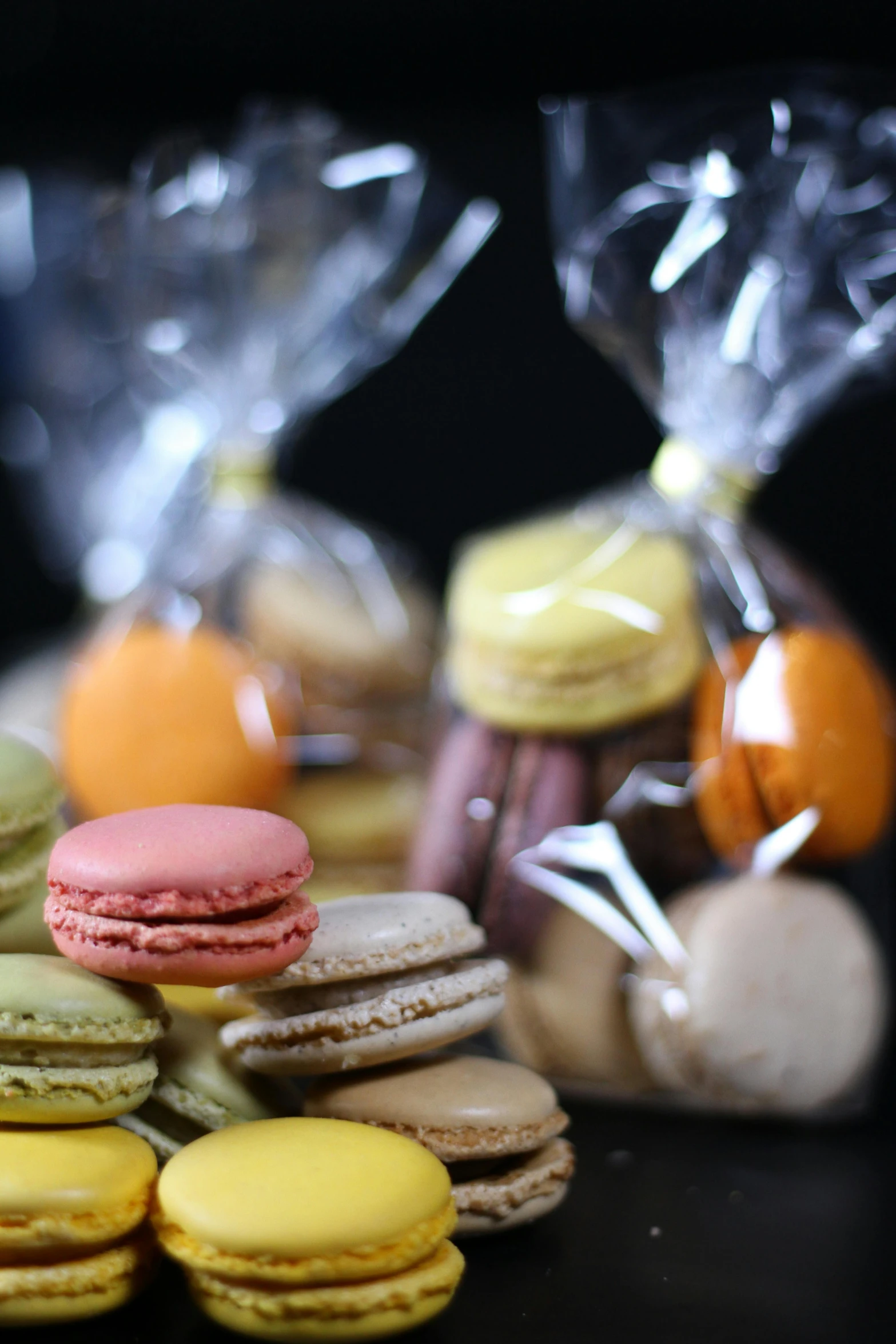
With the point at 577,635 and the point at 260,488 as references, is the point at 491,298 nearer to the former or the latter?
the point at 260,488

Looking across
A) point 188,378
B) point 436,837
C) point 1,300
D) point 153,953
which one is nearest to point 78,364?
point 1,300

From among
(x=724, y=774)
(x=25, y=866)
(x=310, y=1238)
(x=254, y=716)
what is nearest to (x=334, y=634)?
(x=254, y=716)

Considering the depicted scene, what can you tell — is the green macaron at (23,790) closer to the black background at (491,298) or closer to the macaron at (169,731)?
the macaron at (169,731)

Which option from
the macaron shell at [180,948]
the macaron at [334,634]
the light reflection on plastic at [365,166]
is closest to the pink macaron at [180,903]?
the macaron shell at [180,948]

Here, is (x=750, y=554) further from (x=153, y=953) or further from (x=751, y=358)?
(x=153, y=953)

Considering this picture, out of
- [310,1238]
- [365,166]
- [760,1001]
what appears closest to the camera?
[310,1238]

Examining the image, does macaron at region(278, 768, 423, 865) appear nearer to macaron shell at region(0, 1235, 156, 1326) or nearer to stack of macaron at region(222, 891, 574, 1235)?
stack of macaron at region(222, 891, 574, 1235)

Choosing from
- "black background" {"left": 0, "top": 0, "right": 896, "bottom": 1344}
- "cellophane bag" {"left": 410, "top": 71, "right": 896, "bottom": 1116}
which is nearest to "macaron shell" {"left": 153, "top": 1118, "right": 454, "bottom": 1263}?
"black background" {"left": 0, "top": 0, "right": 896, "bottom": 1344}
